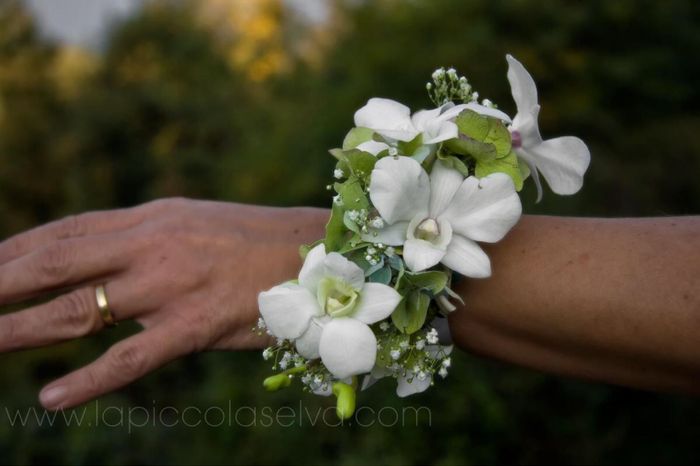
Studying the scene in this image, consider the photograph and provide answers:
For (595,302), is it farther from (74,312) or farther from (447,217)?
(74,312)

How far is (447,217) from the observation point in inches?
52.1

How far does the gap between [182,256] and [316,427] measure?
1307 mm

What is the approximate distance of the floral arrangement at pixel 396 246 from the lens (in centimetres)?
123

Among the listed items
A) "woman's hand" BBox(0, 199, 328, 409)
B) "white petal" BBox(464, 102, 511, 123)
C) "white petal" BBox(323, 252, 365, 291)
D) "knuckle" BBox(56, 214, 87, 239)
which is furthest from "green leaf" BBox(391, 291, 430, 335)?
"knuckle" BBox(56, 214, 87, 239)

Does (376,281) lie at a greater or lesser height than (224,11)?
greater

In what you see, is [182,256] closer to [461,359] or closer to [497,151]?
[497,151]

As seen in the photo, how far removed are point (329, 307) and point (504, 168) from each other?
1.32 ft

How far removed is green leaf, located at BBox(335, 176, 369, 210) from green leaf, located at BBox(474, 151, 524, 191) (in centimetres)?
21

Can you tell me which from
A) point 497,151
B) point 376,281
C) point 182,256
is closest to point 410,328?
point 376,281

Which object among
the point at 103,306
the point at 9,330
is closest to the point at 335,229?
the point at 103,306

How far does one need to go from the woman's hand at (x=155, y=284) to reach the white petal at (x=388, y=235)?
47 centimetres

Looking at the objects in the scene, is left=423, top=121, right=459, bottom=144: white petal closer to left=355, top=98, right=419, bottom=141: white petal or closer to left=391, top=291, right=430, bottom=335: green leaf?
left=355, top=98, right=419, bottom=141: white petal

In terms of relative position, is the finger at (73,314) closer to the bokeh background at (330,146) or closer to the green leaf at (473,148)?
the green leaf at (473,148)

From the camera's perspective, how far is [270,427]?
114 inches
